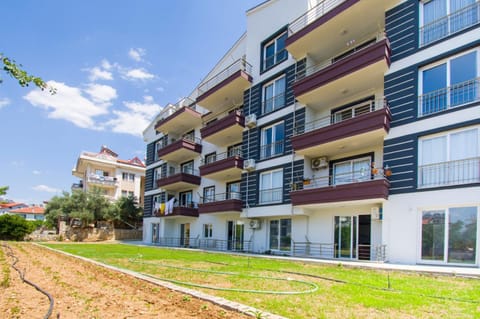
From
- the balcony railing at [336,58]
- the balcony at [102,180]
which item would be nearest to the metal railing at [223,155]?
the balcony railing at [336,58]

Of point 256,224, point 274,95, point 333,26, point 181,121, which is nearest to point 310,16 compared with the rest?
point 333,26

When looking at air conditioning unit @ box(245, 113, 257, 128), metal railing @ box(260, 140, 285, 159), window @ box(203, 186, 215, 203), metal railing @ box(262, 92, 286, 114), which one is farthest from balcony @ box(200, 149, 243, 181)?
metal railing @ box(262, 92, 286, 114)

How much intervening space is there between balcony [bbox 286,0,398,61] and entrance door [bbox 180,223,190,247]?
16.9 m

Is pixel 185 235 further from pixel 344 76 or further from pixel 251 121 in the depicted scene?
pixel 344 76

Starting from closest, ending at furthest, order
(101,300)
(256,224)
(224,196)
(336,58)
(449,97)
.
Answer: (101,300) < (449,97) < (336,58) < (256,224) < (224,196)

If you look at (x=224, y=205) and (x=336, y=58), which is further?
(x=224, y=205)

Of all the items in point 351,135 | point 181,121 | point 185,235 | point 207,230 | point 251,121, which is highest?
point 181,121

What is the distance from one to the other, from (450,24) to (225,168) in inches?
557

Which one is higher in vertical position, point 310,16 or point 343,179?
point 310,16

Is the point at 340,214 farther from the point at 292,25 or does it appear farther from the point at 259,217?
the point at 292,25

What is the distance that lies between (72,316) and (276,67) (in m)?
→ 18.3

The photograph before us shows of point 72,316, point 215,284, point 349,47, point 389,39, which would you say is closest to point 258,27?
point 349,47

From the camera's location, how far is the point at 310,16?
19.1 meters

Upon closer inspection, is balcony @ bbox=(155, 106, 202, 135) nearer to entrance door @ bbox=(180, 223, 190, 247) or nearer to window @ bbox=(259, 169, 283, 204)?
entrance door @ bbox=(180, 223, 190, 247)
